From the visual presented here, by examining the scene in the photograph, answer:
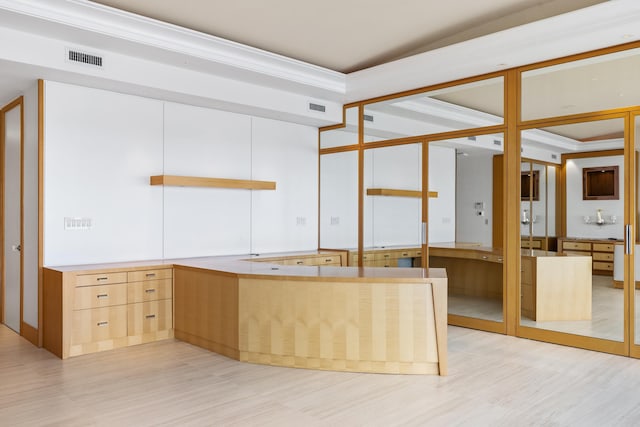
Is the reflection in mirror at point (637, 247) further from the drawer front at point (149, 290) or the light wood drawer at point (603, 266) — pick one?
the drawer front at point (149, 290)

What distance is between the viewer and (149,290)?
16.5 ft

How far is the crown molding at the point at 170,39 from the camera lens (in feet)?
13.3

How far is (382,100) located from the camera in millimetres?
6391

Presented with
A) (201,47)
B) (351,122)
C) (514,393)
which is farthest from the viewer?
(351,122)

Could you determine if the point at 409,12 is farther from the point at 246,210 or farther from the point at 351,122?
the point at 246,210

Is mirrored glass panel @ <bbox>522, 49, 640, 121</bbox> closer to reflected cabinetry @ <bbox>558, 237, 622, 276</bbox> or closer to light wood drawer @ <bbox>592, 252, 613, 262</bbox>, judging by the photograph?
reflected cabinetry @ <bbox>558, 237, 622, 276</bbox>

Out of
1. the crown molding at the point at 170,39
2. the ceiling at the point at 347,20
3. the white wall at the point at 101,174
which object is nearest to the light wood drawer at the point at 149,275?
the white wall at the point at 101,174

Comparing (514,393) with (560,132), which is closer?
(514,393)

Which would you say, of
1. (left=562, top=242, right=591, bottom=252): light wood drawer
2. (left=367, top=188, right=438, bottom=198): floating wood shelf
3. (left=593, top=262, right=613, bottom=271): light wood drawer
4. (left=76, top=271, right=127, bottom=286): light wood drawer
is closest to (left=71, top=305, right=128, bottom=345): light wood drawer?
(left=76, top=271, right=127, bottom=286): light wood drawer

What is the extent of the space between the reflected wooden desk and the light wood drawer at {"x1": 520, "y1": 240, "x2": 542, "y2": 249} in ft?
0.17

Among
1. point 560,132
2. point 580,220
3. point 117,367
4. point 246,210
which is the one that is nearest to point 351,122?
point 246,210

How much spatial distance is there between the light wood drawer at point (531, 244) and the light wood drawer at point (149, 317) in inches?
142

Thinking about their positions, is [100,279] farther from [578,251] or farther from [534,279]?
[578,251]

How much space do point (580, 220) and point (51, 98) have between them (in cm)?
513
